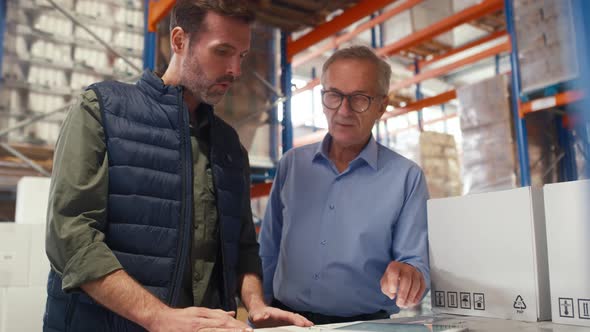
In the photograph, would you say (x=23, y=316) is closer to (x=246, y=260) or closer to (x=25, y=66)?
(x=246, y=260)

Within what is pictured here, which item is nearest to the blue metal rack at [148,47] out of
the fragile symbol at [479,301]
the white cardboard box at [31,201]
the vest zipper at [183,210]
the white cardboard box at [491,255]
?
the white cardboard box at [31,201]

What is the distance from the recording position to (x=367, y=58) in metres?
1.97

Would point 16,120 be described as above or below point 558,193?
above

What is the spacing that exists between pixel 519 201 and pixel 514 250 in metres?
0.13

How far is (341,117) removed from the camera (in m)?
1.95

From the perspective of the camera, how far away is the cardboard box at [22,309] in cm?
225

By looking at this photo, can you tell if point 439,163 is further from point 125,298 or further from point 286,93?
point 125,298

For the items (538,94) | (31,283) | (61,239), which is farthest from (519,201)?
(538,94)

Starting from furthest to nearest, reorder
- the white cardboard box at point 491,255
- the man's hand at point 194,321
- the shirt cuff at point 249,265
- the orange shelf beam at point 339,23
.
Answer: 1. the orange shelf beam at point 339,23
2. the shirt cuff at point 249,265
3. the white cardboard box at point 491,255
4. the man's hand at point 194,321

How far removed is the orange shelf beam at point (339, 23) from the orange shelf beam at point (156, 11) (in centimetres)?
128

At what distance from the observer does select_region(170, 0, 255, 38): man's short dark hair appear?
1577mm

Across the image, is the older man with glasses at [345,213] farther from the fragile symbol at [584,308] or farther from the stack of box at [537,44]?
the stack of box at [537,44]

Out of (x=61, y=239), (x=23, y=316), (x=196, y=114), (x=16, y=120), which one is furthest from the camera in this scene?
(x=16, y=120)

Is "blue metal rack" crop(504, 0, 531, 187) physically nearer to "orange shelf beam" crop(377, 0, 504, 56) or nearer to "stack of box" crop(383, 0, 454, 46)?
"orange shelf beam" crop(377, 0, 504, 56)
